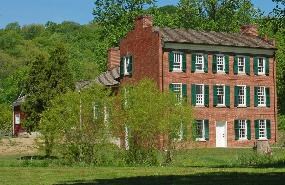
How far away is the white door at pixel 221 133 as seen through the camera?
48.0 meters

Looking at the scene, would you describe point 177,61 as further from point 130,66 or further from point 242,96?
point 242,96

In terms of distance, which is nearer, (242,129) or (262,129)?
(242,129)

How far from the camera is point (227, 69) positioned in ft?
160

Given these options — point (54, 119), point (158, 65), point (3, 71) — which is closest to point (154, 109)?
point (54, 119)

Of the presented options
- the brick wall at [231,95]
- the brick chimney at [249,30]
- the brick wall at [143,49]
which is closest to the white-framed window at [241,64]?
the brick wall at [231,95]

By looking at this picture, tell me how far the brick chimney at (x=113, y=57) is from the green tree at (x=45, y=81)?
14.2 meters

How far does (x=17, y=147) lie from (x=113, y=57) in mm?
14279

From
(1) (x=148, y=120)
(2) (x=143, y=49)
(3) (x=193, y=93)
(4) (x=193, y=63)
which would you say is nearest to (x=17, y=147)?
(2) (x=143, y=49)

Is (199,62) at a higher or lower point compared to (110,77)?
higher

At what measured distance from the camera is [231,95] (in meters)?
48.8

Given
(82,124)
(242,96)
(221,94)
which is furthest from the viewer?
(242,96)

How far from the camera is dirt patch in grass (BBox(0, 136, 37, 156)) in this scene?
144 feet

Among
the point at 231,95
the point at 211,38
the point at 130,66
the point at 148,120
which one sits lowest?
the point at 148,120

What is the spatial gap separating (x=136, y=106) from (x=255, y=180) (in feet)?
36.9
